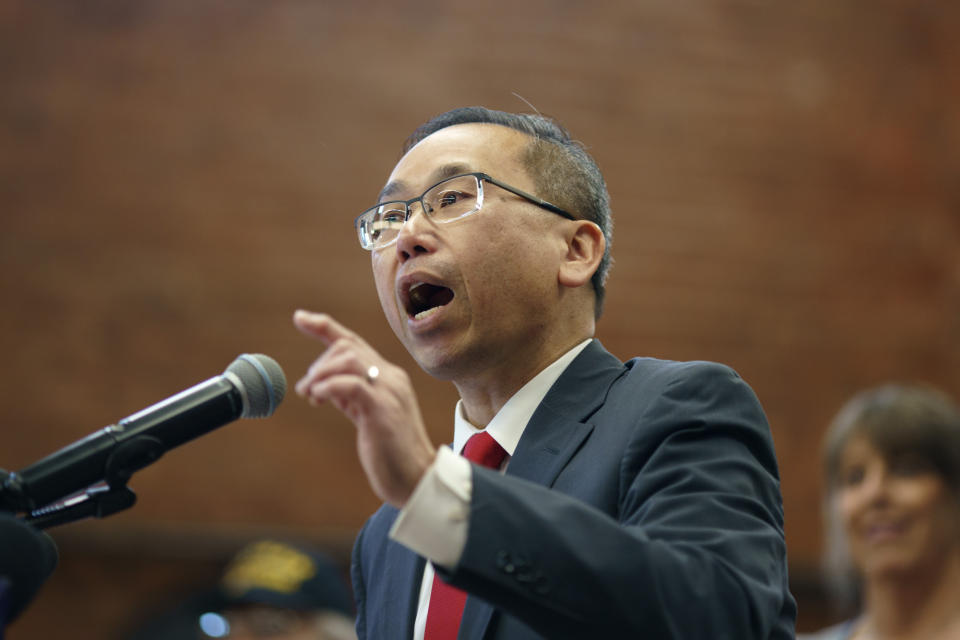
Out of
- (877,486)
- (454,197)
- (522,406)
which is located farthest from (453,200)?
(877,486)

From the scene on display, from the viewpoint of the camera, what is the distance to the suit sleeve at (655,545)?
116 cm

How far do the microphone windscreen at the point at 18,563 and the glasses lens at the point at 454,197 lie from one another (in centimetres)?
88

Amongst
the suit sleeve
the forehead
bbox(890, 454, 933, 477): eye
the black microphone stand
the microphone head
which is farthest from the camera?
bbox(890, 454, 933, 477): eye

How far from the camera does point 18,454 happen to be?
489 cm

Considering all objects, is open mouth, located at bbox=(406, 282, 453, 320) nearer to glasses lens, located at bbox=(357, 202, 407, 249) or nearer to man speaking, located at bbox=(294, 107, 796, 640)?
man speaking, located at bbox=(294, 107, 796, 640)

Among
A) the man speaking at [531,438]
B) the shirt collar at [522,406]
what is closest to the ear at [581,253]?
the man speaking at [531,438]

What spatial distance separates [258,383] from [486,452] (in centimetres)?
50

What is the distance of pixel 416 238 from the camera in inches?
70.1

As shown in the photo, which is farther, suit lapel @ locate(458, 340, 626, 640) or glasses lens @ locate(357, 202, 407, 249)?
glasses lens @ locate(357, 202, 407, 249)

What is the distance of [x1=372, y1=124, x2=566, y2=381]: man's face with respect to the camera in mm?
1769

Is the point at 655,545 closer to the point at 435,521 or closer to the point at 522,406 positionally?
the point at 435,521

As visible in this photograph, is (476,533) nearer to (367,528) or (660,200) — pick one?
(367,528)

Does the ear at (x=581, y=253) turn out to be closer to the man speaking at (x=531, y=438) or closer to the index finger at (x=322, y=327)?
the man speaking at (x=531, y=438)

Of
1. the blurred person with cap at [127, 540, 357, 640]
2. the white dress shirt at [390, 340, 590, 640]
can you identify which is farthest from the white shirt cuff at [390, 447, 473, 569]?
the blurred person with cap at [127, 540, 357, 640]
